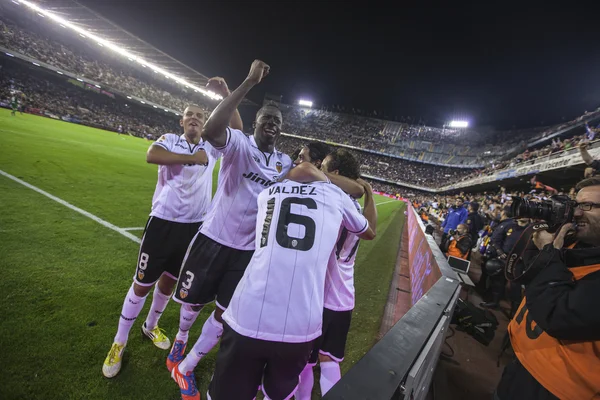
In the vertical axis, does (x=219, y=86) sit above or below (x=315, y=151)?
above

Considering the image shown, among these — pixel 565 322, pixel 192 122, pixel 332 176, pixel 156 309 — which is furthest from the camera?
pixel 192 122

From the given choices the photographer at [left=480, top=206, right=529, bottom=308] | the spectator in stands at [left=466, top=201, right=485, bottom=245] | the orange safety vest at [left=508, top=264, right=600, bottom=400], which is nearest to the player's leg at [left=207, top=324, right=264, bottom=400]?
the orange safety vest at [left=508, top=264, right=600, bottom=400]

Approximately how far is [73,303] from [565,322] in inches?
159

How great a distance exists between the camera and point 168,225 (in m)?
2.56

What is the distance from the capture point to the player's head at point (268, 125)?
231cm

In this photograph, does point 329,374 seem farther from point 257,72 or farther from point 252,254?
point 257,72

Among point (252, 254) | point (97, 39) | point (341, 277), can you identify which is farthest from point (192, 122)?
point (97, 39)

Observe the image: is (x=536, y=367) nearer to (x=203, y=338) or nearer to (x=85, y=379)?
(x=203, y=338)

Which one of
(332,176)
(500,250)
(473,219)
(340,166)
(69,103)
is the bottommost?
(500,250)

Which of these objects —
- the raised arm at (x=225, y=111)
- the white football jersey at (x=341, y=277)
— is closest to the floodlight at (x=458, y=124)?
the white football jersey at (x=341, y=277)

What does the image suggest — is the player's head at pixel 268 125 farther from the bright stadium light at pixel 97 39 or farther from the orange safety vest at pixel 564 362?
the bright stadium light at pixel 97 39

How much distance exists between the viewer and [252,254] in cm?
236

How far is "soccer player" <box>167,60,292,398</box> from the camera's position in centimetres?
212

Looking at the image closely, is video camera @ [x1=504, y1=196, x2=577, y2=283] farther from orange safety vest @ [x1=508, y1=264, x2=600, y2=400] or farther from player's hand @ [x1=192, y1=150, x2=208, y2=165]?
player's hand @ [x1=192, y1=150, x2=208, y2=165]
